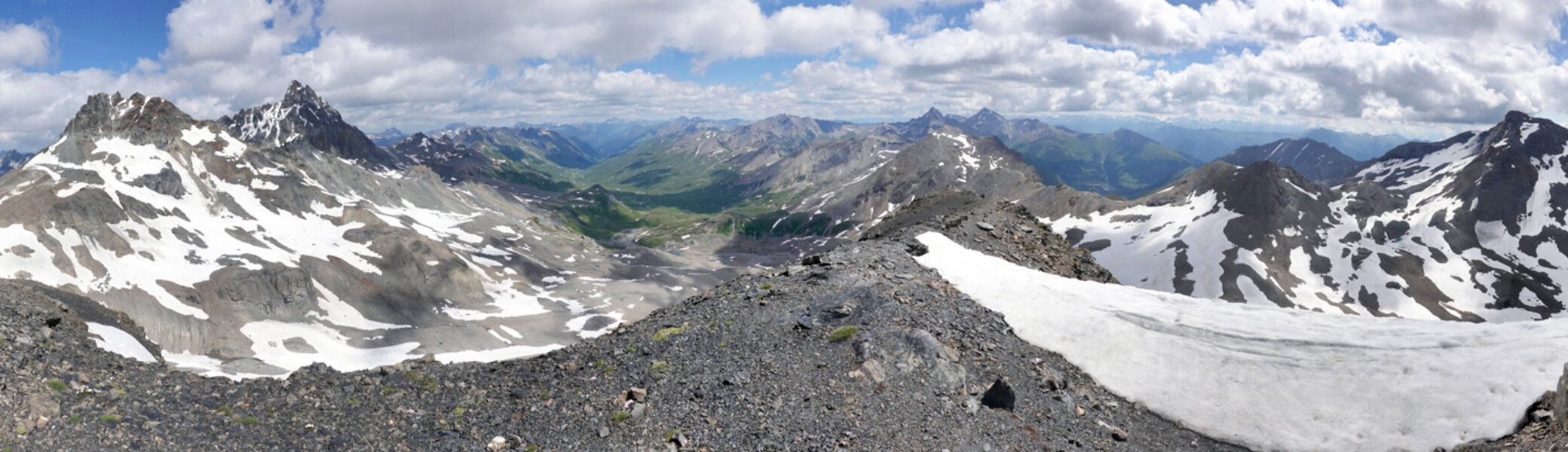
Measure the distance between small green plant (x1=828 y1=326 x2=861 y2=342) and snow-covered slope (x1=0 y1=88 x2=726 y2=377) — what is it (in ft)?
271

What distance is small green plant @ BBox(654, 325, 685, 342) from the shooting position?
69.2 ft

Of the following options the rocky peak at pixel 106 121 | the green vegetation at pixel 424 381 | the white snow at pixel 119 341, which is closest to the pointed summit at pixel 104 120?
the rocky peak at pixel 106 121

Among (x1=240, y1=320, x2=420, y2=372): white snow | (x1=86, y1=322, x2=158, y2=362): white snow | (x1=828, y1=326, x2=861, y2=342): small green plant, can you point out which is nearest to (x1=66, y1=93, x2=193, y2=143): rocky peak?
(x1=240, y1=320, x2=420, y2=372): white snow

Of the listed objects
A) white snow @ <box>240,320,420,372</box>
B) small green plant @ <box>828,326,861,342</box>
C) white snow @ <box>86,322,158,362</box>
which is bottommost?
white snow @ <box>240,320,420,372</box>

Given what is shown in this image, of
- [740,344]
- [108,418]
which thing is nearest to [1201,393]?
[740,344]

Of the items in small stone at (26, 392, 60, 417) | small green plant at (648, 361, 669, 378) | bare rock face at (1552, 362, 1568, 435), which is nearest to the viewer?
bare rock face at (1552, 362, 1568, 435)

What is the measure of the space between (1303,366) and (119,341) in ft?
154

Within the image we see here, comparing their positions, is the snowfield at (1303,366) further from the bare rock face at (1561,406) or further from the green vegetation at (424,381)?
the green vegetation at (424,381)

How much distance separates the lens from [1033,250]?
39438 millimetres

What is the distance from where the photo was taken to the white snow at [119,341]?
26.3 m

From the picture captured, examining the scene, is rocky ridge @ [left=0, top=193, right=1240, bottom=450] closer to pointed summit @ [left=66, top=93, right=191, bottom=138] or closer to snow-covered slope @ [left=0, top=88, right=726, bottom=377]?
snow-covered slope @ [left=0, top=88, right=726, bottom=377]

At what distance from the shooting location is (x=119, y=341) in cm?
2948

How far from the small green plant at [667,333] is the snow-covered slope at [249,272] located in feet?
253

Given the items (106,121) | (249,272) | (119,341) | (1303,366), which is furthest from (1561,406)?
(106,121)
